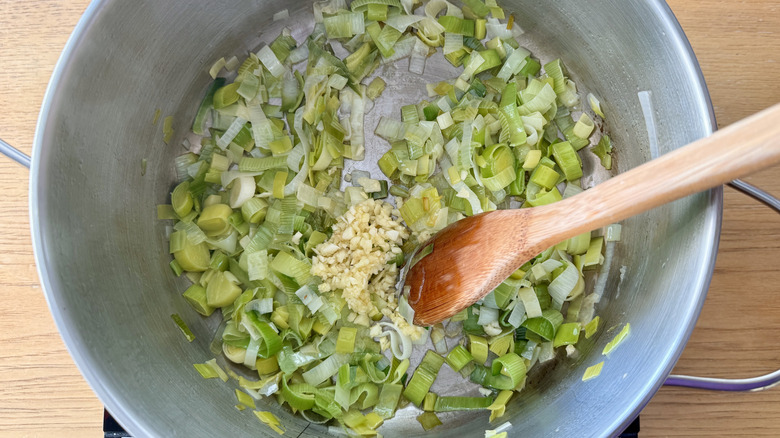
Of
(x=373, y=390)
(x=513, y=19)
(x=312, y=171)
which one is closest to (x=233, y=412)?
(x=373, y=390)

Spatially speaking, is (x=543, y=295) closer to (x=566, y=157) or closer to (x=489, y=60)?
(x=566, y=157)

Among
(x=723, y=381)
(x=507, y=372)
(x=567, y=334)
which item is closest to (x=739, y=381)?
(x=723, y=381)

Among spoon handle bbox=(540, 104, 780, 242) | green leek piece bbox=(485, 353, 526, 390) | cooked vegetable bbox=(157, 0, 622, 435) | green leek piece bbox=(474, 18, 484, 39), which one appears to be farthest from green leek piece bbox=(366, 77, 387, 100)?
green leek piece bbox=(485, 353, 526, 390)

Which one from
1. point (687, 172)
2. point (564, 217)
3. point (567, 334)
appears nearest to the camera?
point (687, 172)

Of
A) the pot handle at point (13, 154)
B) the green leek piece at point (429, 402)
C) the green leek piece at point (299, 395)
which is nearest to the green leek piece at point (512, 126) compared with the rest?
the green leek piece at point (429, 402)

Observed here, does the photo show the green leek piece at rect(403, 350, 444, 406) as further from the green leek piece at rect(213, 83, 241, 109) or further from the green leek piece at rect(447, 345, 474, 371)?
the green leek piece at rect(213, 83, 241, 109)
